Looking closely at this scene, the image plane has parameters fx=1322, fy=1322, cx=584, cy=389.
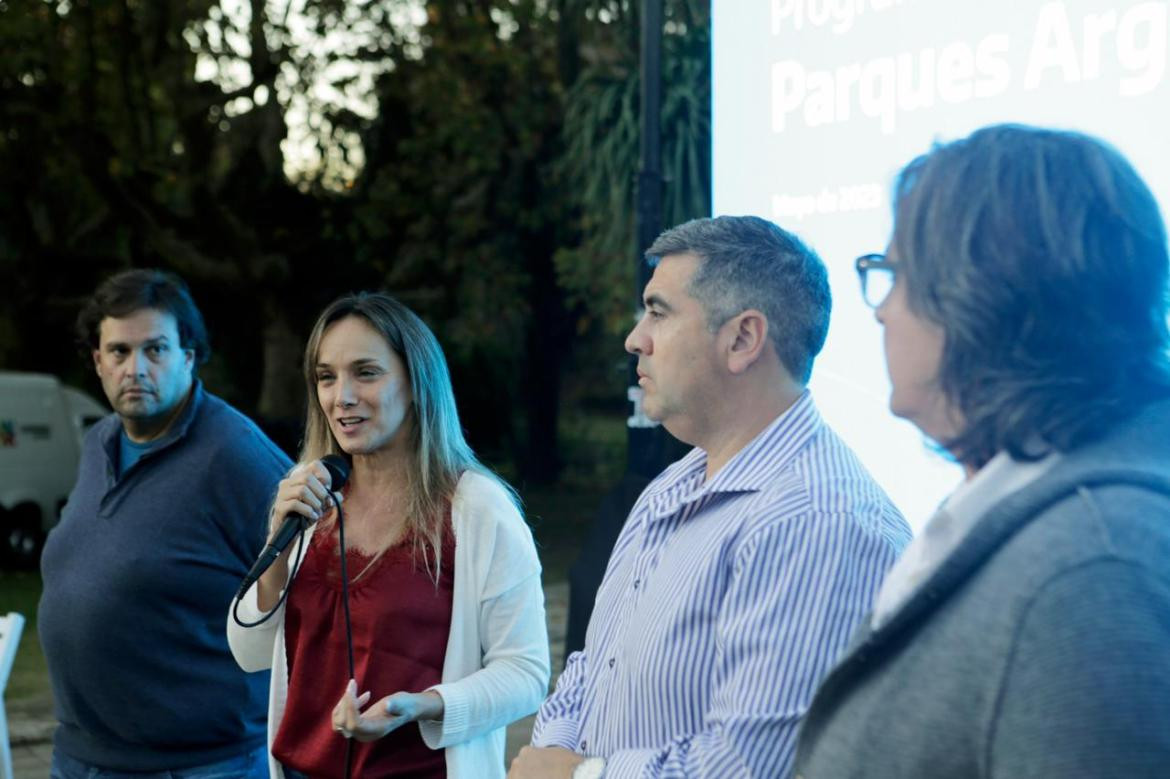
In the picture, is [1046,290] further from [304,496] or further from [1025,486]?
[304,496]

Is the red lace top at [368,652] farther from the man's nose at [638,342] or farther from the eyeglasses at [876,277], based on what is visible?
the eyeglasses at [876,277]

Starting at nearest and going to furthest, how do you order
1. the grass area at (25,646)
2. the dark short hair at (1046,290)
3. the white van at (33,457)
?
the dark short hair at (1046,290), the grass area at (25,646), the white van at (33,457)

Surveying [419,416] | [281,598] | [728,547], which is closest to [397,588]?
[281,598]

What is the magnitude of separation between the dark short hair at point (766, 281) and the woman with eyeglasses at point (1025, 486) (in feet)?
1.95

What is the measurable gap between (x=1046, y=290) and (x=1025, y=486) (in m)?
0.17

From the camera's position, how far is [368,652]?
2389 millimetres

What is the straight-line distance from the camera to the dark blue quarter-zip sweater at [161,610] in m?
2.81

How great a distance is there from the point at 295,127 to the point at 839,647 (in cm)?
1315

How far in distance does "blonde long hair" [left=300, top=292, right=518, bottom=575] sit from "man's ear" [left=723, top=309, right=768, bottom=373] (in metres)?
0.84

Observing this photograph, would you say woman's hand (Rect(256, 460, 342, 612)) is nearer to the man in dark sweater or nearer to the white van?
the man in dark sweater

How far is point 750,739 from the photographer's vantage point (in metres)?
1.56

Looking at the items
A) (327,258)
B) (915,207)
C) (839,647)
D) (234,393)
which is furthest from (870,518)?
(234,393)

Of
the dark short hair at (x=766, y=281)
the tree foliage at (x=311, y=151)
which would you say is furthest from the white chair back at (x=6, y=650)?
the tree foliage at (x=311, y=151)

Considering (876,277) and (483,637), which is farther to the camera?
(483,637)
